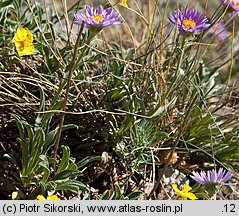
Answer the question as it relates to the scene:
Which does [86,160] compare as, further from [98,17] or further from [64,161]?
[98,17]

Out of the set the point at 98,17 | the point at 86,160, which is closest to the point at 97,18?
the point at 98,17

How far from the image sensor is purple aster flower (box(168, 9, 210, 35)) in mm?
2061

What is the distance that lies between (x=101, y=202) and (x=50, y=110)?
14.0 inches

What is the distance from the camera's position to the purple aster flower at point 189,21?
2.06 meters

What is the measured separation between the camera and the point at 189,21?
2.11 metres

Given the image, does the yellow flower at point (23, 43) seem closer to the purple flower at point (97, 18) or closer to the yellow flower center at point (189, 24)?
the purple flower at point (97, 18)

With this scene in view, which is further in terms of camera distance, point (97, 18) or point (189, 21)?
point (189, 21)

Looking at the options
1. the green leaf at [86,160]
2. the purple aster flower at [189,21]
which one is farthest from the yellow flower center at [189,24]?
A: the green leaf at [86,160]

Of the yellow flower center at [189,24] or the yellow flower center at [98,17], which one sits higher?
the yellow flower center at [189,24]

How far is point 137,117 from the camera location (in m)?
2.29

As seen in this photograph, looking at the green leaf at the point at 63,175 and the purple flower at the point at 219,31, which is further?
the purple flower at the point at 219,31

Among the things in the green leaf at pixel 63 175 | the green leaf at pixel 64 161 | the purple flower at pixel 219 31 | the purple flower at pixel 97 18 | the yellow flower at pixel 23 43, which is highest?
the purple flower at pixel 219 31

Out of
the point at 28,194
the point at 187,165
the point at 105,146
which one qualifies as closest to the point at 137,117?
the point at 105,146

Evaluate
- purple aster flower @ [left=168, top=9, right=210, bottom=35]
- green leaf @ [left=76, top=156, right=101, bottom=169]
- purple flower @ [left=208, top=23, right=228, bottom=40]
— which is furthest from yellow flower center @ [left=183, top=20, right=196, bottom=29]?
green leaf @ [left=76, top=156, right=101, bottom=169]
